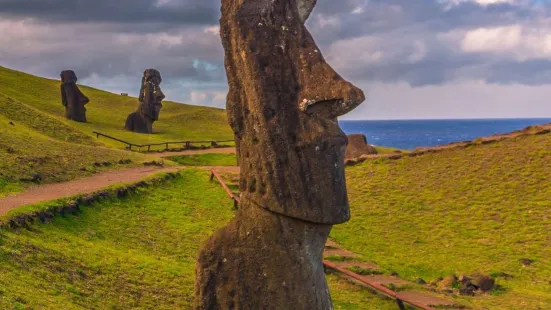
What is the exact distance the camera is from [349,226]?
A: 2372 cm

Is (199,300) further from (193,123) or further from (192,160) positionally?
(193,123)

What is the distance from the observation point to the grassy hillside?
179 feet

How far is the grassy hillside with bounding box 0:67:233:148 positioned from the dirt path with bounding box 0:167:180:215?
1833cm

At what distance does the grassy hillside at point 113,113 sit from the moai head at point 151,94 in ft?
6.57

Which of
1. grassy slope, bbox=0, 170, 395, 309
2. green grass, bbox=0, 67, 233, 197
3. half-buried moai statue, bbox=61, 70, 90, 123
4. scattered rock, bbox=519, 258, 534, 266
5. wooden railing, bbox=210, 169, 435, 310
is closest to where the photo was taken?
grassy slope, bbox=0, 170, 395, 309

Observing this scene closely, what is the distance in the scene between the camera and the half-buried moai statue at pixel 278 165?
379 inches

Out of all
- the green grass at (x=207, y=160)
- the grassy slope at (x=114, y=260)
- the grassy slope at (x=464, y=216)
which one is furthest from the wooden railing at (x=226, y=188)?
the green grass at (x=207, y=160)

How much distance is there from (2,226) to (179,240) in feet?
17.6

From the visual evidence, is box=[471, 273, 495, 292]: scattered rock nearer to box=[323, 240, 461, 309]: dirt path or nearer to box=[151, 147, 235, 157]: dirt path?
box=[323, 240, 461, 309]: dirt path

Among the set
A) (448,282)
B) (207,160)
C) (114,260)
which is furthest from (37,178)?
(207,160)

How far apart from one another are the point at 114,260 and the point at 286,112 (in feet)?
24.0

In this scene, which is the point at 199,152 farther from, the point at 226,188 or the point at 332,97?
the point at 332,97

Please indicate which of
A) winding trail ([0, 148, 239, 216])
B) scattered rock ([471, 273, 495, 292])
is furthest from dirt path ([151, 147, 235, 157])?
scattered rock ([471, 273, 495, 292])

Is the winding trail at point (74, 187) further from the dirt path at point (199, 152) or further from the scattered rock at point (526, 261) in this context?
the scattered rock at point (526, 261)
